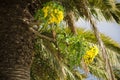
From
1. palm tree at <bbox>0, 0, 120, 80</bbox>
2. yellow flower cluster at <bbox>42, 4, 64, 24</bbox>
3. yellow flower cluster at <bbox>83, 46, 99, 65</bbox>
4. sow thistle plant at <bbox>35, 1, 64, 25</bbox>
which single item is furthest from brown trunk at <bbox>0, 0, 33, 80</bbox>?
yellow flower cluster at <bbox>83, 46, 99, 65</bbox>

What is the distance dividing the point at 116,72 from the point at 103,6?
6.55 meters

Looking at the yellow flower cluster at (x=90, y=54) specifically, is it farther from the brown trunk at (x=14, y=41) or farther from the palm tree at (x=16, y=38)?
the brown trunk at (x=14, y=41)

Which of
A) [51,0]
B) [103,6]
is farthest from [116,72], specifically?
[51,0]

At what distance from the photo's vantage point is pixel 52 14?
9.44 m

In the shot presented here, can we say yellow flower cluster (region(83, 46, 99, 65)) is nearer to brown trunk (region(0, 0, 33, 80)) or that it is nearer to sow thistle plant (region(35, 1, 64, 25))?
sow thistle plant (region(35, 1, 64, 25))

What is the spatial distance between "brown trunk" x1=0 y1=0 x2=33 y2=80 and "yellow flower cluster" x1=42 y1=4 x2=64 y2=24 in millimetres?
405

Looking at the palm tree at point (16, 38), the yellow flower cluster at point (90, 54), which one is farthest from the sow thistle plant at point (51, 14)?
the yellow flower cluster at point (90, 54)

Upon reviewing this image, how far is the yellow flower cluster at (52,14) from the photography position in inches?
371

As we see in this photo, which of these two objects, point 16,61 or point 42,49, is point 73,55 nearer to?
point 16,61

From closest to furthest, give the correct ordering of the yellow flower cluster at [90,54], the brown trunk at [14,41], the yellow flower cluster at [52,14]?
1. the brown trunk at [14,41]
2. the yellow flower cluster at [52,14]
3. the yellow flower cluster at [90,54]

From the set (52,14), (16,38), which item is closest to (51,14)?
(52,14)

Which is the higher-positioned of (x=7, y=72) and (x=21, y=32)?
(x=21, y=32)

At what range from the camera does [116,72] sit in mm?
17016

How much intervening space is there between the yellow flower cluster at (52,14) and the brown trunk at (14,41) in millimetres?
405
